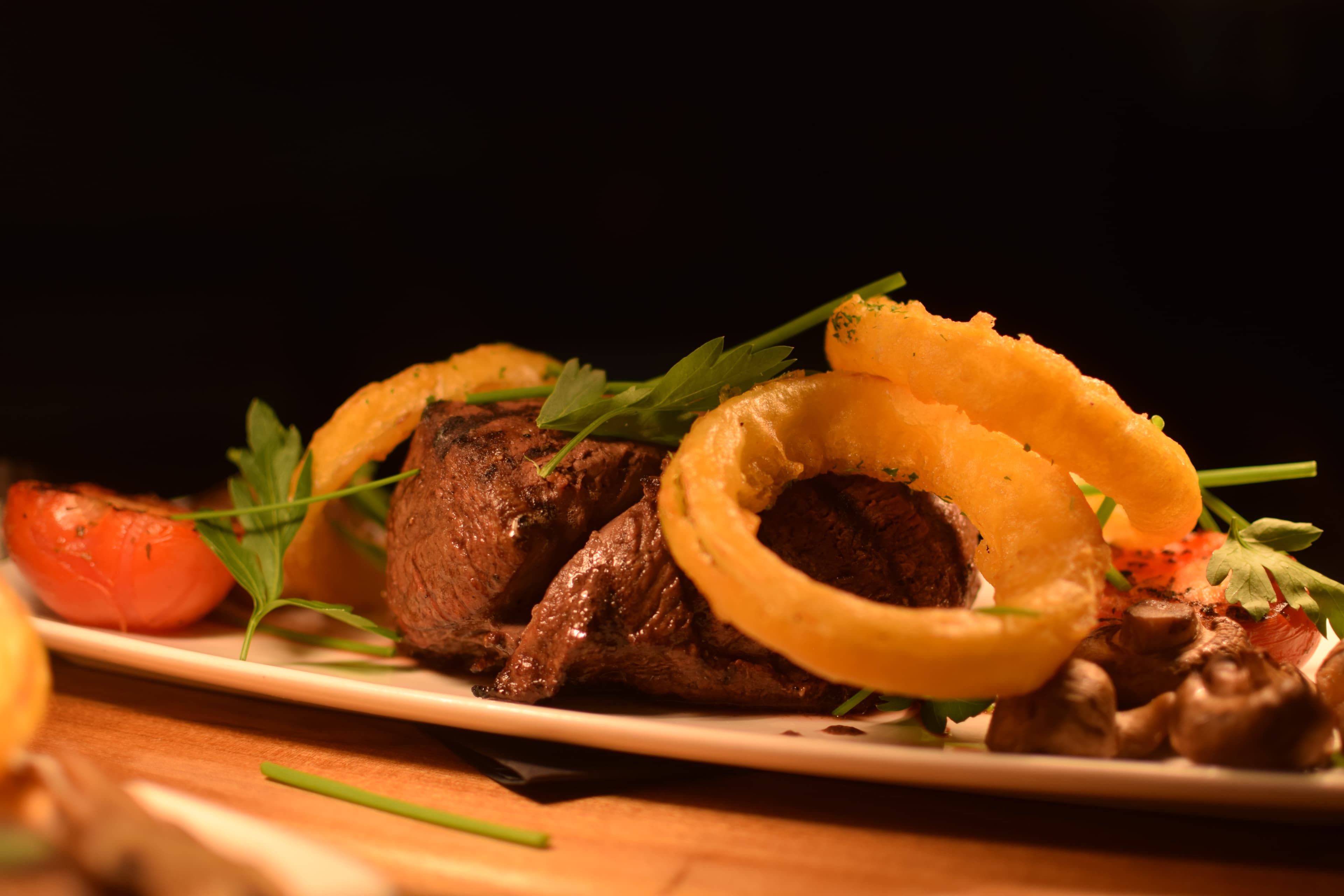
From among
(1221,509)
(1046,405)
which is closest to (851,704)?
(1046,405)

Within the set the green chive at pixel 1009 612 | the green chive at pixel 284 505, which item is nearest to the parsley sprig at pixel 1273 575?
the green chive at pixel 1009 612

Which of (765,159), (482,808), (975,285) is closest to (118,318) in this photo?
(765,159)

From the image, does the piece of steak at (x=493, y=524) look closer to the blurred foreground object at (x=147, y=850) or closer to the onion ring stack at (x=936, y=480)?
the onion ring stack at (x=936, y=480)

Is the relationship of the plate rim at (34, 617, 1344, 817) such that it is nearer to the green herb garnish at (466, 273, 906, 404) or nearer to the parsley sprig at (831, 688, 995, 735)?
the parsley sprig at (831, 688, 995, 735)

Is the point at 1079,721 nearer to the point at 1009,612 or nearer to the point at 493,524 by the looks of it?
the point at 1009,612

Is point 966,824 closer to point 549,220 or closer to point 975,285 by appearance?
point 975,285

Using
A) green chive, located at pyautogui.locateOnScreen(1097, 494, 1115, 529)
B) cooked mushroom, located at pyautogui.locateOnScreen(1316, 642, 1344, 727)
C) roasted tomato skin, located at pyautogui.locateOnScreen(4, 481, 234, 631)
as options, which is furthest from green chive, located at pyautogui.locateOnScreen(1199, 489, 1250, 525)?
roasted tomato skin, located at pyautogui.locateOnScreen(4, 481, 234, 631)
